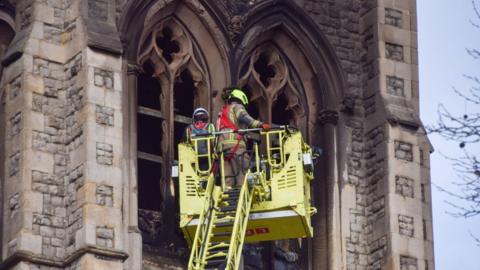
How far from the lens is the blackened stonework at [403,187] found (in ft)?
139

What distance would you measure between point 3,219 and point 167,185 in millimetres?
2541

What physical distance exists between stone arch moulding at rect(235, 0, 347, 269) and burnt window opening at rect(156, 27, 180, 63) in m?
0.92

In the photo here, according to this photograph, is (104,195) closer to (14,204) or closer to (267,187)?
(14,204)

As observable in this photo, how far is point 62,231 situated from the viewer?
39250 mm

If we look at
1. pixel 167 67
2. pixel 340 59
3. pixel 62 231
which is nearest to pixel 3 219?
pixel 62 231

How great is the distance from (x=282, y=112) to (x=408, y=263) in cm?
298

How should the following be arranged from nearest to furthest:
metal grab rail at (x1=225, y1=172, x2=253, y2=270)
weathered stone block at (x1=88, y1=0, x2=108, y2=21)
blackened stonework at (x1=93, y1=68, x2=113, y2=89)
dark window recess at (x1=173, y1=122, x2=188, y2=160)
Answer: metal grab rail at (x1=225, y1=172, x2=253, y2=270), blackened stonework at (x1=93, y1=68, x2=113, y2=89), weathered stone block at (x1=88, y1=0, x2=108, y2=21), dark window recess at (x1=173, y1=122, x2=188, y2=160)

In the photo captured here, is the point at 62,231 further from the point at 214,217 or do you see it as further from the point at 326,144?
the point at 326,144

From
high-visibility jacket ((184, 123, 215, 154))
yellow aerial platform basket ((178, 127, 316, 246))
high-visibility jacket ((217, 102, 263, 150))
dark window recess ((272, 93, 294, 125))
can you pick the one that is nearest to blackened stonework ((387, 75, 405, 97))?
dark window recess ((272, 93, 294, 125))

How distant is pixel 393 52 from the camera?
4338 centimetres

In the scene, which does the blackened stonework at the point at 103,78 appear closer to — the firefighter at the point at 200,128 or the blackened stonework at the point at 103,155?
the blackened stonework at the point at 103,155

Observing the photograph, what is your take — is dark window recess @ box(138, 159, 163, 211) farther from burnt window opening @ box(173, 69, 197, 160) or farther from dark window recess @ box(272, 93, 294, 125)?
dark window recess @ box(272, 93, 294, 125)

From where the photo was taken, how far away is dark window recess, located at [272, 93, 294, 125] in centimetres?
4256

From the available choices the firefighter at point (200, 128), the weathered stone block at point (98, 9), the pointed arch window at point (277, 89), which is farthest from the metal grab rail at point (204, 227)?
the pointed arch window at point (277, 89)
